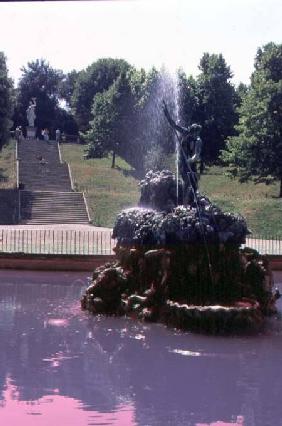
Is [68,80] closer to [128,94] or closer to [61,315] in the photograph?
[128,94]

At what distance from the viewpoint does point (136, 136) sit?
48625mm

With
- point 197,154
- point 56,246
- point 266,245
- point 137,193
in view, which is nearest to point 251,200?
point 137,193

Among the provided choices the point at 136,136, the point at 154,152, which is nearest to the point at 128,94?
the point at 136,136

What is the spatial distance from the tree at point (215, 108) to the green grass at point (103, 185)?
6322 millimetres

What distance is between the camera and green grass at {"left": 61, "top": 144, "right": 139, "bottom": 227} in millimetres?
34531

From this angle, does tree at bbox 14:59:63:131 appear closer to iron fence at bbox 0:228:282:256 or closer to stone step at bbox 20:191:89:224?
stone step at bbox 20:191:89:224

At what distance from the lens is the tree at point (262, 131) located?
119ft

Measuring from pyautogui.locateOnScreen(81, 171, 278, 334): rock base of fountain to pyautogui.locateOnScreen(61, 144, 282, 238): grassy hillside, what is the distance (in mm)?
16796

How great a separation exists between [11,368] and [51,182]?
3393 centimetres

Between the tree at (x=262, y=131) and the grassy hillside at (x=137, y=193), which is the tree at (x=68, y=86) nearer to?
the grassy hillside at (x=137, y=193)

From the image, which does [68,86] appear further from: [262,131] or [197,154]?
[197,154]

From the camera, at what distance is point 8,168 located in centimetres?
4684

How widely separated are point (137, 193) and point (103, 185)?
386 cm

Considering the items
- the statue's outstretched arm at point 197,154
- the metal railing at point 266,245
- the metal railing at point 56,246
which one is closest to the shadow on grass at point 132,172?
the metal railing at point 266,245
